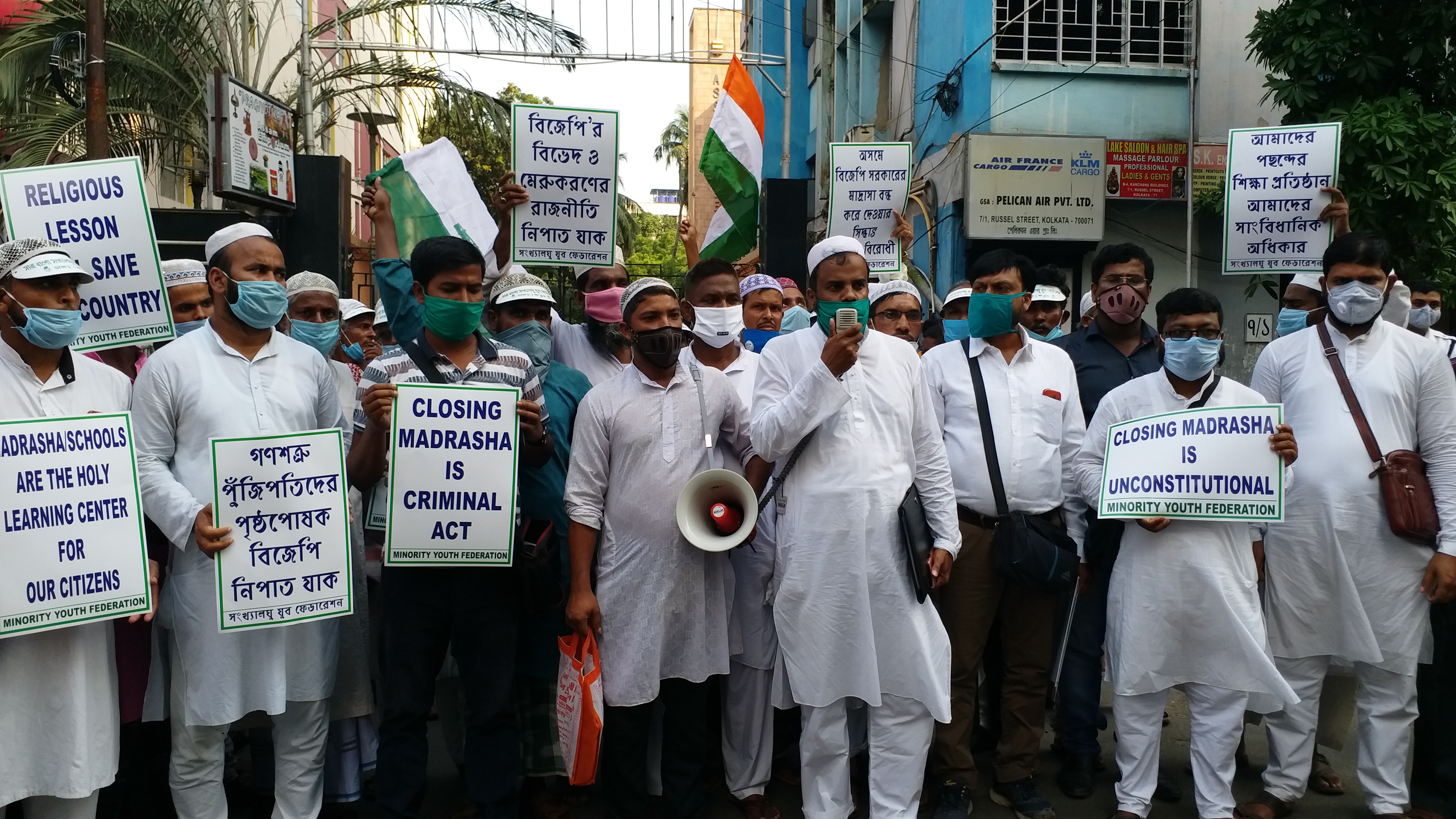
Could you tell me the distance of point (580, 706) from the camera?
4.32 meters

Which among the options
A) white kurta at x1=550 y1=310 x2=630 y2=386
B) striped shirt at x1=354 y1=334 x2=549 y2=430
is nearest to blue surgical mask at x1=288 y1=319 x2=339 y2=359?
white kurta at x1=550 y1=310 x2=630 y2=386

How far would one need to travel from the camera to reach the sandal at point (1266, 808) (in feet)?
15.9

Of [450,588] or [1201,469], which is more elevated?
[1201,469]

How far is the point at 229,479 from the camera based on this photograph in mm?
4023

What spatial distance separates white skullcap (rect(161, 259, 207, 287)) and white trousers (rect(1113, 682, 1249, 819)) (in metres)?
4.44

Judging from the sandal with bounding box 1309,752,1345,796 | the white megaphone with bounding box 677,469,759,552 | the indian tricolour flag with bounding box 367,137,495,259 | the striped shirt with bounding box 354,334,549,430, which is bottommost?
the sandal with bounding box 1309,752,1345,796

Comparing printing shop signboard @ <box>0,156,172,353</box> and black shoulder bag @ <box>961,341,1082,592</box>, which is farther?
black shoulder bag @ <box>961,341,1082,592</box>

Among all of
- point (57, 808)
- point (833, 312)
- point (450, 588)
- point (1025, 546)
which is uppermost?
point (833, 312)

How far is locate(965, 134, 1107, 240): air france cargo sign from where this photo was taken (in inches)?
598

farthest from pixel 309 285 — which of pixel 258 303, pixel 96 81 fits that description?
pixel 96 81

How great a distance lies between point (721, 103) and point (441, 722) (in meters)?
3.83

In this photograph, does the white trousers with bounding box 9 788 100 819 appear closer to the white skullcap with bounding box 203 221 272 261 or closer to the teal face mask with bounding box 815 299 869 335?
the white skullcap with bounding box 203 221 272 261

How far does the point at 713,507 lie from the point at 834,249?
111cm

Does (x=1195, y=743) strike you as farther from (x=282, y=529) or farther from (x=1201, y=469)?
(x=282, y=529)
